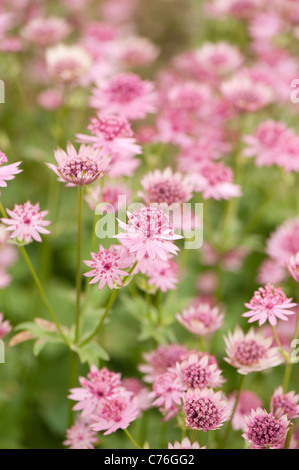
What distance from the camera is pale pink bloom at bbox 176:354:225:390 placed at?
3.64 feet

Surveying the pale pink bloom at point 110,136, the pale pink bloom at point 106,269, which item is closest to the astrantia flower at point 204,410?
the pale pink bloom at point 106,269

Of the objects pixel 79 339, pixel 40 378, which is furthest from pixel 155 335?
pixel 40 378

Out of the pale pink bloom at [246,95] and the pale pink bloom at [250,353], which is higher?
the pale pink bloom at [246,95]

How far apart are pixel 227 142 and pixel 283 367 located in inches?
37.9

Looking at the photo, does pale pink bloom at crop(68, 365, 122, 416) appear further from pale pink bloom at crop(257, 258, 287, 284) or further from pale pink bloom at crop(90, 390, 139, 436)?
pale pink bloom at crop(257, 258, 287, 284)

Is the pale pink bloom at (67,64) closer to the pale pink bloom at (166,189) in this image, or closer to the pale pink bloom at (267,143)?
the pale pink bloom at (267,143)

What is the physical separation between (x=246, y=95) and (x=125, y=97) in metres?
0.51

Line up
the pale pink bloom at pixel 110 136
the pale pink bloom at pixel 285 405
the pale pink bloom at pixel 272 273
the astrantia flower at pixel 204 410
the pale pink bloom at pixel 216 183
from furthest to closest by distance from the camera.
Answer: the pale pink bloom at pixel 272 273 < the pale pink bloom at pixel 216 183 < the pale pink bloom at pixel 110 136 < the pale pink bloom at pixel 285 405 < the astrantia flower at pixel 204 410

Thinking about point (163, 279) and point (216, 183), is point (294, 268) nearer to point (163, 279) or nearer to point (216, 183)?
point (163, 279)

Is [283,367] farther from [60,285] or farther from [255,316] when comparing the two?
[255,316]

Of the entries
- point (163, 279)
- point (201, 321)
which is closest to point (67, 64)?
point (163, 279)

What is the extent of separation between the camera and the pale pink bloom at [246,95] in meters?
1.94

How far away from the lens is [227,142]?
223cm

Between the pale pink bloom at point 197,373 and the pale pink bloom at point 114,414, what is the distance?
0.13m
